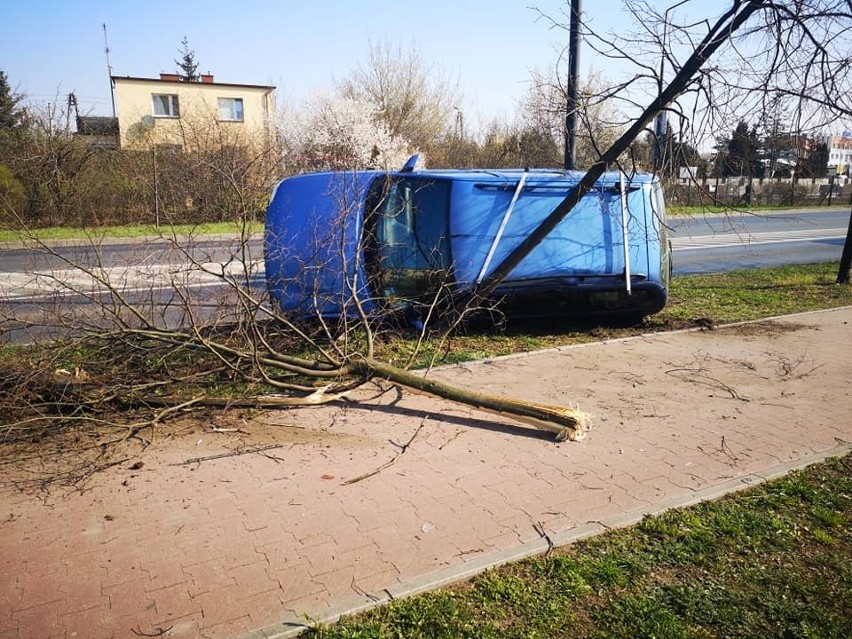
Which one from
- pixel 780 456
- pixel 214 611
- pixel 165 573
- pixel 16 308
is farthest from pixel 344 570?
pixel 16 308

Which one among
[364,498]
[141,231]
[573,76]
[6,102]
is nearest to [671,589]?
[364,498]

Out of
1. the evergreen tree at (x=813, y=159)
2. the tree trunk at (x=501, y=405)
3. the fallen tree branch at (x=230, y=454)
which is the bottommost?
the fallen tree branch at (x=230, y=454)

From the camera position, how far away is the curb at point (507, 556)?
9.52ft

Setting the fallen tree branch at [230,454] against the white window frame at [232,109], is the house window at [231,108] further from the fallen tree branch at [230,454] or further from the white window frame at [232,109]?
the fallen tree branch at [230,454]

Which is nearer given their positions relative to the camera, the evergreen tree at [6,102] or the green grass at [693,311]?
the green grass at [693,311]

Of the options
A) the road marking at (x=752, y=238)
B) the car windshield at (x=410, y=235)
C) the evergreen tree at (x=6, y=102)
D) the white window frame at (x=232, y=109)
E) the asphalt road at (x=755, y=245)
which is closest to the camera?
the car windshield at (x=410, y=235)

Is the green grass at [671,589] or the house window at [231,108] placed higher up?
the house window at [231,108]

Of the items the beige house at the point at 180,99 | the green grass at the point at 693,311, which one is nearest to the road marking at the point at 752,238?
the green grass at the point at 693,311

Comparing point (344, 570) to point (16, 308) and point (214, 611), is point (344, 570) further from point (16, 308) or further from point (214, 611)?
point (16, 308)

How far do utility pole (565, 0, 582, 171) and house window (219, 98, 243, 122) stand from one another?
37.1 meters

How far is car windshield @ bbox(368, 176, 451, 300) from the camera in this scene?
725 centimetres

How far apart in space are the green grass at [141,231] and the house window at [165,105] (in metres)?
38.4

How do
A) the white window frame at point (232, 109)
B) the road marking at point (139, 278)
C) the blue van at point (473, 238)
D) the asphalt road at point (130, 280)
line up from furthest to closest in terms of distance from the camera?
1. the white window frame at point (232, 109)
2. the blue van at point (473, 238)
3. the asphalt road at point (130, 280)
4. the road marking at point (139, 278)

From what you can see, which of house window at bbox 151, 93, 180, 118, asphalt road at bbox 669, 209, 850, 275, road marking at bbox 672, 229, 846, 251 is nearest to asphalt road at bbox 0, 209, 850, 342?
asphalt road at bbox 669, 209, 850, 275
